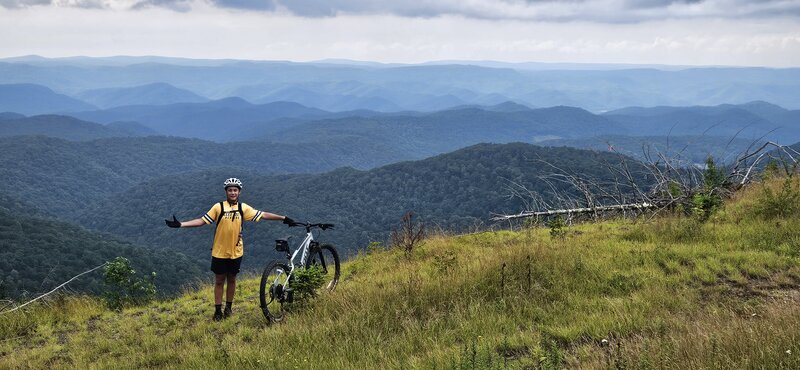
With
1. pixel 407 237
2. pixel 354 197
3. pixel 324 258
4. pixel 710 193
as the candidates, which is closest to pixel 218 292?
pixel 324 258

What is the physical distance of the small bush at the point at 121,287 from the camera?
9383mm

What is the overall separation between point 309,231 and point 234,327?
1700 millimetres

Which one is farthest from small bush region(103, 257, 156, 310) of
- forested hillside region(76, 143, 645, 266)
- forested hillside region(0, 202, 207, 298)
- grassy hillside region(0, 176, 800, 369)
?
forested hillside region(76, 143, 645, 266)

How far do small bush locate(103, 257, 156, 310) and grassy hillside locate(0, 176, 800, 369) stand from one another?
0.50 meters

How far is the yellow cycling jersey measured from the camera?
22.8ft

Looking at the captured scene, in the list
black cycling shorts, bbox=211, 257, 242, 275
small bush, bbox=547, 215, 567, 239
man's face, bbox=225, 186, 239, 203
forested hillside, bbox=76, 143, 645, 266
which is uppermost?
man's face, bbox=225, 186, 239, 203

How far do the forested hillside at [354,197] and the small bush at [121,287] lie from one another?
329 ft

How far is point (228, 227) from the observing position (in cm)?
697

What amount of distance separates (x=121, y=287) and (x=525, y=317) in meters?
8.53

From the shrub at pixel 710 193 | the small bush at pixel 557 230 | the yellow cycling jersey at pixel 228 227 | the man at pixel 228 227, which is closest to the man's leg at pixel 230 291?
the man at pixel 228 227

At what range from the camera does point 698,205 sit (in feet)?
28.6

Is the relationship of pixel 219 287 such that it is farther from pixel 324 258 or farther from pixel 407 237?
pixel 407 237

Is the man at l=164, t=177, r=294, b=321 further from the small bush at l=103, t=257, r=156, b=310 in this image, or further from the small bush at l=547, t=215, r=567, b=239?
the small bush at l=547, t=215, r=567, b=239

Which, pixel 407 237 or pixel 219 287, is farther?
pixel 407 237
